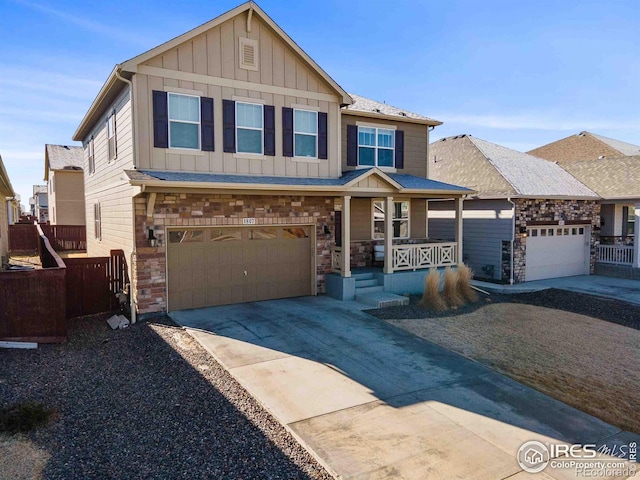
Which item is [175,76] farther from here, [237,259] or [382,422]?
[382,422]

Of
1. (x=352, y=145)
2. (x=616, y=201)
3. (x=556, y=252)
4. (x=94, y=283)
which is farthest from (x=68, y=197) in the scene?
(x=616, y=201)

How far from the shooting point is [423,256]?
14.9m

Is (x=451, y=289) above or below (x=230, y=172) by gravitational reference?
below

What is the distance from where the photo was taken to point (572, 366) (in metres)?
8.12

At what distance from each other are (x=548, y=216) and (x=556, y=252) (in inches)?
69.8

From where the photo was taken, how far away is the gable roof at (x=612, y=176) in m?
18.3

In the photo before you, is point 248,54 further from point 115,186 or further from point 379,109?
point 379,109

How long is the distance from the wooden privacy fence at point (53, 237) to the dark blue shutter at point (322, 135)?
1810 cm

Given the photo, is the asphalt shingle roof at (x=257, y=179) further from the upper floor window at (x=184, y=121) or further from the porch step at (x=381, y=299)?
the porch step at (x=381, y=299)

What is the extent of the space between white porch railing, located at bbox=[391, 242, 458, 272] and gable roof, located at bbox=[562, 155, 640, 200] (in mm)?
8188

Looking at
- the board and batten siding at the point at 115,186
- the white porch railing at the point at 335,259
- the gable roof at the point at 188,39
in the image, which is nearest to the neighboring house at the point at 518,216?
the white porch railing at the point at 335,259

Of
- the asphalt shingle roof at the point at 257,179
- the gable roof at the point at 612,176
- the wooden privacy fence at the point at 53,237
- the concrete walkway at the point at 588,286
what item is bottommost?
the concrete walkway at the point at 588,286

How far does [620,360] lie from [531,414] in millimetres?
3664

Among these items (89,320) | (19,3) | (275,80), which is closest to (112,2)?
(19,3)
